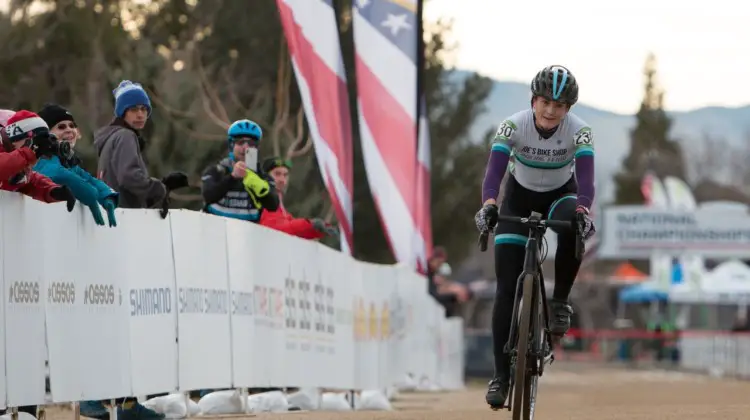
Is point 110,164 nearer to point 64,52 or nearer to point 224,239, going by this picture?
point 224,239

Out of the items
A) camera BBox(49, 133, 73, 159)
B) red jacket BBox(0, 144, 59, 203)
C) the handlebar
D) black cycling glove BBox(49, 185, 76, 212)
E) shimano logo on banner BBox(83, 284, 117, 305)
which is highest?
camera BBox(49, 133, 73, 159)

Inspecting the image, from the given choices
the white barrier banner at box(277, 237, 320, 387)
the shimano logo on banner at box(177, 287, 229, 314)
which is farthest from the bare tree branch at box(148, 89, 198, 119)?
the shimano logo on banner at box(177, 287, 229, 314)

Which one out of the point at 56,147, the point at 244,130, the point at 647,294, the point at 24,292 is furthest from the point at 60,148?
the point at 647,294

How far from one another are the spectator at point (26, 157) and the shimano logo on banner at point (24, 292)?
56 centimetres

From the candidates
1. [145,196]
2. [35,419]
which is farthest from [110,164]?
[35,419]

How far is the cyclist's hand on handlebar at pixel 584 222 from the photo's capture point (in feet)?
34.3

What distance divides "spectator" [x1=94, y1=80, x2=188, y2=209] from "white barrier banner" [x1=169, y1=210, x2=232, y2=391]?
0.21 m

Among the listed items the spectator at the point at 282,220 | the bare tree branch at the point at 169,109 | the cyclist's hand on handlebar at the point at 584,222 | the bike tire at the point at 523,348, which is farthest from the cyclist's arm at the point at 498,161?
the bare tree branch at the point at 169,109

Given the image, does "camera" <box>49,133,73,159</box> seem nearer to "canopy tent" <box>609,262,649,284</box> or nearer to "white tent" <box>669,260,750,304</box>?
"white tent" <box>669,260,750,304</box>

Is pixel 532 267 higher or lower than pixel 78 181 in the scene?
lower

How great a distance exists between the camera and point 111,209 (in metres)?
10.7

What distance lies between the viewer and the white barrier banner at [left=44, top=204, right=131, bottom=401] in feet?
33.5

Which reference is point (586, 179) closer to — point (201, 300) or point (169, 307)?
point (169, 307)

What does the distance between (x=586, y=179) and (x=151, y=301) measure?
Answer: 9.36 ft
